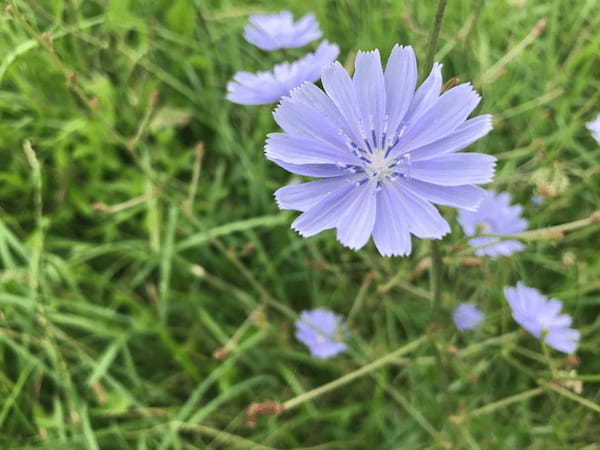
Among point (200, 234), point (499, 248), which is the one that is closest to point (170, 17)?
point (200, 234)

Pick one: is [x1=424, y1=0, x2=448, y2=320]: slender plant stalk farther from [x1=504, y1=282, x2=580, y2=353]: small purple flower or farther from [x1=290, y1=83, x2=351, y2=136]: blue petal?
[x1=504, y1=282, x2=580, y2=353]: small purple flower

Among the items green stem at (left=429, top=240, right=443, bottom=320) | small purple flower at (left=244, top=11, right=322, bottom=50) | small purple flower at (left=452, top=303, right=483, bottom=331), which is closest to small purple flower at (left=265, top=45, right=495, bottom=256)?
green stem at (left=429, top=240, right=443, bottom=320)

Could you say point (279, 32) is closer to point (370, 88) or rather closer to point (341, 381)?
point (370, 88)

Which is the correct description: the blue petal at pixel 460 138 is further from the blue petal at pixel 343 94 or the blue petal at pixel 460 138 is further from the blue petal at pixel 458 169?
the blue petal at pixel 343 94

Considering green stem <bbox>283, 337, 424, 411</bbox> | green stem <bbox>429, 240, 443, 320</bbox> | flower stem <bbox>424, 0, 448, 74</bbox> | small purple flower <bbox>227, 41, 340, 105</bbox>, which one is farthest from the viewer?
small purple flower <bbox>227, 41, 340, 105</bbox>

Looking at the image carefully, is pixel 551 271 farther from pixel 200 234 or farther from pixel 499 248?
pixel 200 234

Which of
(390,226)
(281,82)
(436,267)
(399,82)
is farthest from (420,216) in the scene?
(281,82)
